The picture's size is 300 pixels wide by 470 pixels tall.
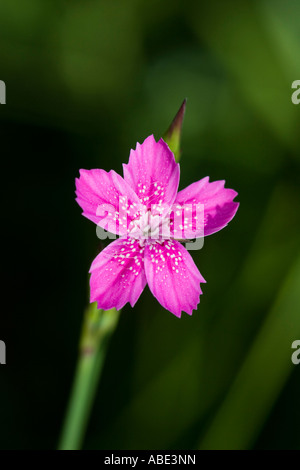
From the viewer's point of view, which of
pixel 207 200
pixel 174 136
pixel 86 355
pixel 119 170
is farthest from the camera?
pixel 119 170

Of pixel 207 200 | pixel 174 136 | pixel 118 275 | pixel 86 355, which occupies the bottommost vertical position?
pixel 86 355

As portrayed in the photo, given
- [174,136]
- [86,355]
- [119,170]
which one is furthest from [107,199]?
[119,170]

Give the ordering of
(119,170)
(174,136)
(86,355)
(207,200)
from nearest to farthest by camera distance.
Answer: (174,136) < (207,200) < (86,355) < (119,170)

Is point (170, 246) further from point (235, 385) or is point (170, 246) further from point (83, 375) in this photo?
point (235, 385)

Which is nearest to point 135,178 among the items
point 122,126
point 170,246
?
point 170,246

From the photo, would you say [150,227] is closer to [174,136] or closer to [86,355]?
[174,136]

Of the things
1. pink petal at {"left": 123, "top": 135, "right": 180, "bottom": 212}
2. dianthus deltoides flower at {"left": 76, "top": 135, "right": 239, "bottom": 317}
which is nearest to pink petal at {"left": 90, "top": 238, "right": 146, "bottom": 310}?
dianthus deltoides flower at {"left": 76, "top": 135, "right": 239, "bottom": 317}

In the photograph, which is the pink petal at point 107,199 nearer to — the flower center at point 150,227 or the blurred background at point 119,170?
the flower center at point 150,227

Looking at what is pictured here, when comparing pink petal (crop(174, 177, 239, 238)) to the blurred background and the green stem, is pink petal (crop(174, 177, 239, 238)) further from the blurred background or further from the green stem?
the blurred background
